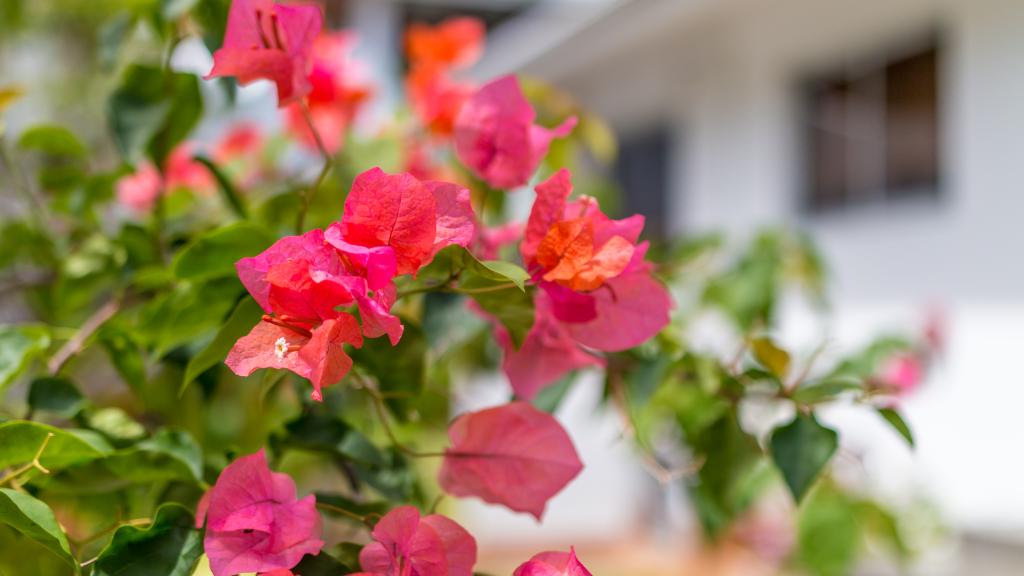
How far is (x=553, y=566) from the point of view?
0.31 metres

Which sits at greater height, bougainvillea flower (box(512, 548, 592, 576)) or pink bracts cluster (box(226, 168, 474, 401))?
pink bracts cluster (box(226, 168, 474, 401))

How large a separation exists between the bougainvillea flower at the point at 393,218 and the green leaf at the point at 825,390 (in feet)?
0.66

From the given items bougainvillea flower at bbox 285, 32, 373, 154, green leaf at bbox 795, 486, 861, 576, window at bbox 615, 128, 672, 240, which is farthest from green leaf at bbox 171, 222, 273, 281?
window at bbox 615, 128, 672, 240

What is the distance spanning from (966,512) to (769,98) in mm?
1662

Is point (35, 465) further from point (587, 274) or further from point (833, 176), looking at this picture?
point (833, 176)

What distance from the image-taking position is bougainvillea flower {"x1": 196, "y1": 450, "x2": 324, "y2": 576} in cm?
30

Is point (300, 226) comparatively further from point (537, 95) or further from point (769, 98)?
point (769, 98)

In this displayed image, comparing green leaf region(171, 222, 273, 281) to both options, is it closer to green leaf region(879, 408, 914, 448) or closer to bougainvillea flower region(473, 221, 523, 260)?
bougainvillea flower region(473, 221, 523, 260)

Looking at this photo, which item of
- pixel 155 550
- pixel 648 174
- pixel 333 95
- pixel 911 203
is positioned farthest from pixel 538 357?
pixel 648 174

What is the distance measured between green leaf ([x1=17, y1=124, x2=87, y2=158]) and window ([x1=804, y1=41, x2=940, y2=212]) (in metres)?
2.86

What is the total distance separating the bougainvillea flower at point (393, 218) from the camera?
0.98 feet

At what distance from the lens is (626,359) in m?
0.51

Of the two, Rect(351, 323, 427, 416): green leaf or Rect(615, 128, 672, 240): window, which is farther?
Rect(615, 128, 672, 240): window

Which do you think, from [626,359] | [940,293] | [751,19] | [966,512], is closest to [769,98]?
[751,19]
